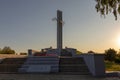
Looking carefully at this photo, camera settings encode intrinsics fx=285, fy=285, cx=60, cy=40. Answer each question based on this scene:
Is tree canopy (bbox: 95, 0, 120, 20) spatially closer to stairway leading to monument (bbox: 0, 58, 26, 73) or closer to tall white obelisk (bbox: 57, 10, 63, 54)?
stairway leading to monument (bbox: 0, 58, 26, 73)

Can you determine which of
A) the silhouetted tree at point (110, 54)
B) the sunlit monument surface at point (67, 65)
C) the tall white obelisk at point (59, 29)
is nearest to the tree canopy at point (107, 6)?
the sunlit monument surface at point (67, 65)

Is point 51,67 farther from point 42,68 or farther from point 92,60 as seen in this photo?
point 92,60

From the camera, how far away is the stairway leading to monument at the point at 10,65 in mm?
19506

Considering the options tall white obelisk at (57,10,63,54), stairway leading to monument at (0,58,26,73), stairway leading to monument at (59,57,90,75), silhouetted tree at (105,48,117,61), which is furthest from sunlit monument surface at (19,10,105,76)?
silhouetted tree at (105,48,117,61)

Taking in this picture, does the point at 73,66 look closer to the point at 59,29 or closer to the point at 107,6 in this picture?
the point at 107,6

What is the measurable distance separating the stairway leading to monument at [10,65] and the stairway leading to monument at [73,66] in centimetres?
305

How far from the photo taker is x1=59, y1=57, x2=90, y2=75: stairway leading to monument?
18.3m

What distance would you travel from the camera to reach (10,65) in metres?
20.5

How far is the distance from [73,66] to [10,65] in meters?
4.59

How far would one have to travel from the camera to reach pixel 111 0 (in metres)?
13.1

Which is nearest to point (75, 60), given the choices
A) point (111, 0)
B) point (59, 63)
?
point (59, 63)

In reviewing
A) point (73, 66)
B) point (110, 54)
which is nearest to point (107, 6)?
point (73, 66)

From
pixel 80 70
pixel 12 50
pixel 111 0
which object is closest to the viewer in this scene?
pixel 111 0

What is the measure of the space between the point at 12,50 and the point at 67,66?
79.8 ft
